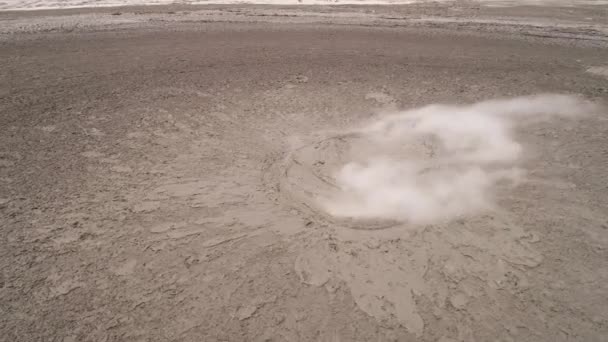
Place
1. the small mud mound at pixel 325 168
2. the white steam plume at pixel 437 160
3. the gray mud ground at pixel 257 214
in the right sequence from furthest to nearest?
the white steam plume at pixel 437 160, the small mud mound at pixel 325 168, the gray mud ground at pixel 257 214

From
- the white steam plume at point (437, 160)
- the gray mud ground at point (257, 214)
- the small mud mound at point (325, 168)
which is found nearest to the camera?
the gray mud ground at point (257, 214)

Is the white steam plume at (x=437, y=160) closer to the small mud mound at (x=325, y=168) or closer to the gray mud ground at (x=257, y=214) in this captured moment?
the small mud mound at (x=325, y=168)

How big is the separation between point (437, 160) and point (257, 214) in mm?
2606

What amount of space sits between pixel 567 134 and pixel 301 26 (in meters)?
7.15

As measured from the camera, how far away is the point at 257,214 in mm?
4340

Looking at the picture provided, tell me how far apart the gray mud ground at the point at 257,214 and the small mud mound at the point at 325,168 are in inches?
2.3

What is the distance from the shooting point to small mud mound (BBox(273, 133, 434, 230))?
4.38 meters

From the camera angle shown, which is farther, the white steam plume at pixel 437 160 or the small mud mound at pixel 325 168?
the white steam plume at pixel 437 160

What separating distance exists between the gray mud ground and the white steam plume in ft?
0.84

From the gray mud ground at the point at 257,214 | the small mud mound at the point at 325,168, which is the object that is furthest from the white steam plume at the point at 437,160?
the gray mud ground at the point at 257,214

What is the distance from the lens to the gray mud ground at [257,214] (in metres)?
3.26

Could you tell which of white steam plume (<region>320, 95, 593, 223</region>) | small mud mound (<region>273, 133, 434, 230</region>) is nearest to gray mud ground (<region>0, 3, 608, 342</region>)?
small mud mound (<region>273, 133, 434, 230</region>)

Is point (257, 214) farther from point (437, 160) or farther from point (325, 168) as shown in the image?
point (437, 160)

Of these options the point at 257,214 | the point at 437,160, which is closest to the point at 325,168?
the point at 257,214
